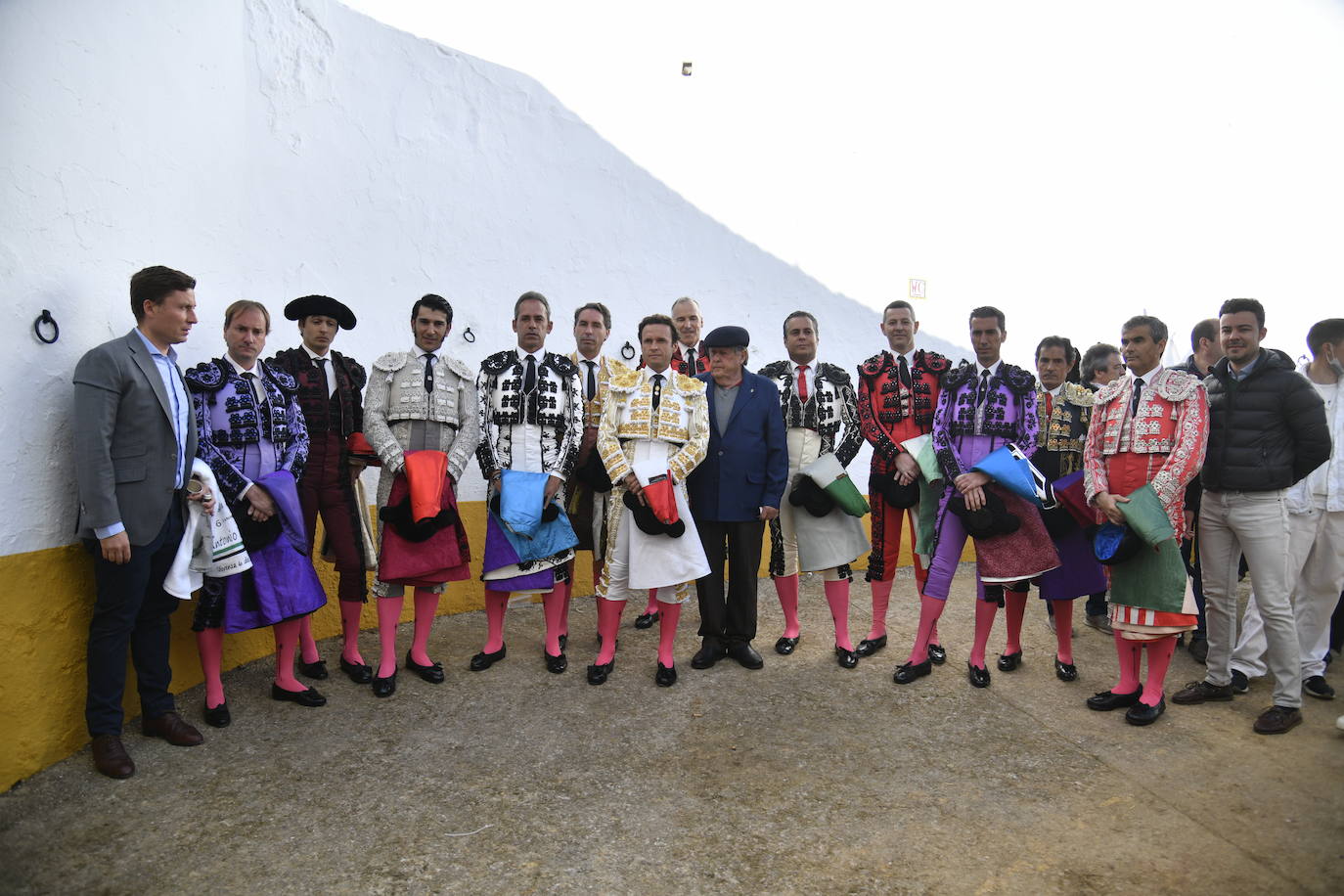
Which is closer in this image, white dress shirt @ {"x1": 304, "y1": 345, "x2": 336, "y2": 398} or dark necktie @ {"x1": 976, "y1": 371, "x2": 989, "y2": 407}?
white dress shirt @ {"x1": 304, "y1": 345, "x2": 336, "y2": 398}

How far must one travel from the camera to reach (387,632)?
425 cm

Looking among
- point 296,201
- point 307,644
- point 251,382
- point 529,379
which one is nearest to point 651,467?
point 529,379

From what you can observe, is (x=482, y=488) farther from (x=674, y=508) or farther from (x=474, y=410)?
(x=674, y=508)

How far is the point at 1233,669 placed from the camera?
14.0 ft

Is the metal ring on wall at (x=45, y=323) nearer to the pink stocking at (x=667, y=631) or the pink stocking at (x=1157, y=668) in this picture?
the pink stocking at (x=667, y=631)

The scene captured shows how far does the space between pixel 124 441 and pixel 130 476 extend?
0.14 m

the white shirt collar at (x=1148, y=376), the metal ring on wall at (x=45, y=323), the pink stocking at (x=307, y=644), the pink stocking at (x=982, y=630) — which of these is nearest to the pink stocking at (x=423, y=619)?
the pink stocking at (x=307, y=644)

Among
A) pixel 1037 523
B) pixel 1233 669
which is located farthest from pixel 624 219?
pixel 1233 669

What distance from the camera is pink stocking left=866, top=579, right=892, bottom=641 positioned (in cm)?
489

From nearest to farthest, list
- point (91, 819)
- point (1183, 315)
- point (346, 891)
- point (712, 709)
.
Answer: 1. point (346, 891)
2. point (91, 819)
3. point (712, 709)
4. point (1183, 315)

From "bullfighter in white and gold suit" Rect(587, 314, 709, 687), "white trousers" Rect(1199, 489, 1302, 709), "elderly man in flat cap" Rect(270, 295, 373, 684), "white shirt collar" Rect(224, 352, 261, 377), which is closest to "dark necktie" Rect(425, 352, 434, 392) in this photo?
"elderly man in flat cap" Rect(270, 295, 373, 684)

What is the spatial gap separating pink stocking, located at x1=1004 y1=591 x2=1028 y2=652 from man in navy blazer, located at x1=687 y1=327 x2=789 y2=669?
1432mm

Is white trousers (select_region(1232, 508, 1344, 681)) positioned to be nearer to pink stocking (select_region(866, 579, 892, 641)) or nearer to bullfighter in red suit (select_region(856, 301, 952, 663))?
bullfighter in red suit (select_region(856, 301, 952, 663))

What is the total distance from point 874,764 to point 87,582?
3.45m
